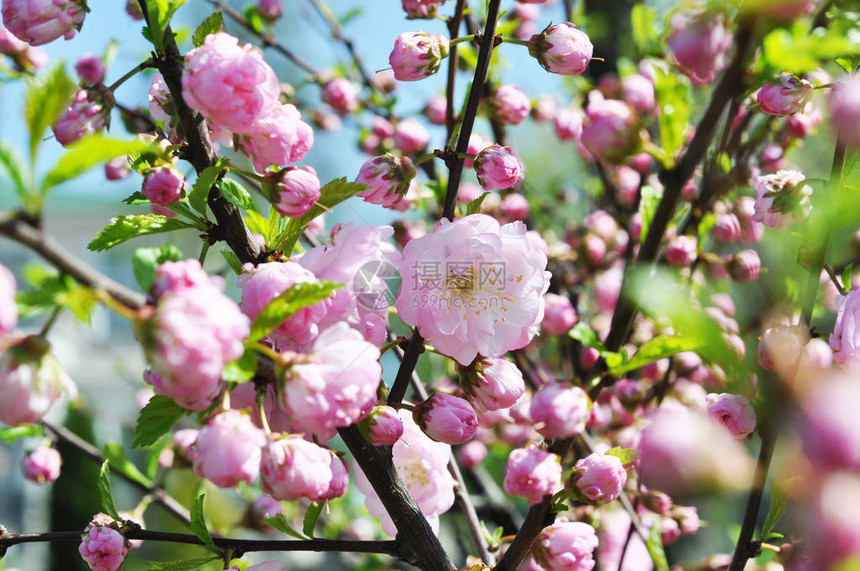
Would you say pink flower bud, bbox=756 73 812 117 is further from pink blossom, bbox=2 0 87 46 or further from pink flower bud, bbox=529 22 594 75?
pink blossom, bbox=2 0 87 46

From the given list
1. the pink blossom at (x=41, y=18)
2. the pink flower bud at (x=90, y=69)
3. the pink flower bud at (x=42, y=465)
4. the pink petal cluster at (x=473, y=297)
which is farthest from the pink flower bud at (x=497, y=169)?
the pink flower bud at (x=42, y=465)

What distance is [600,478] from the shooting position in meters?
0.65

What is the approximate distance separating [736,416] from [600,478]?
144 millimetres

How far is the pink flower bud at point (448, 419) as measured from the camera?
0.64m

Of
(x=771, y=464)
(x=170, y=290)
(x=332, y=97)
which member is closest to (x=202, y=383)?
(x=170, y=290)

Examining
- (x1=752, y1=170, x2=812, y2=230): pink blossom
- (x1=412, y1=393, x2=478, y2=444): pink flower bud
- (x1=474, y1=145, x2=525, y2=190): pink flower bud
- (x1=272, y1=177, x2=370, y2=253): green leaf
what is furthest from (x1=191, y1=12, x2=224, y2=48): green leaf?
(x1=752, y1=170, x2=812, y2=230): pink blossom

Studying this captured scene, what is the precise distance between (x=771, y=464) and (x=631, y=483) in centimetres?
63

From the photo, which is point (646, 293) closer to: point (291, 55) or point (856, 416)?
point (856, 416)

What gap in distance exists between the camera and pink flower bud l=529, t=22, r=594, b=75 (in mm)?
718

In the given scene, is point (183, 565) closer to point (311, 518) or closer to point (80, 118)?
point (311, 518)

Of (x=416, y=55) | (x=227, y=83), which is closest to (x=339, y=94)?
(x=416, y=55)

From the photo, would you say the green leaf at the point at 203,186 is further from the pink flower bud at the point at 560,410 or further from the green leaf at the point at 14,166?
the pink flower bud at the point at 560,410

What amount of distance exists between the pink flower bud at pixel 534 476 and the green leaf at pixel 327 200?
1.02ft

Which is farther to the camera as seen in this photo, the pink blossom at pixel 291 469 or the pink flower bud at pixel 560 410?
the pink flower bud at pixel 560 410
